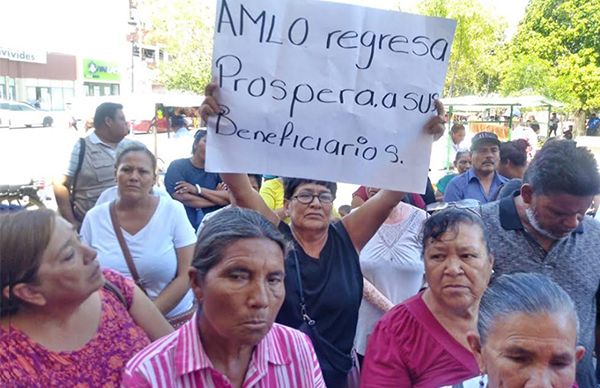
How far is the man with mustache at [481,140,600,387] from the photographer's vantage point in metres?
2.31

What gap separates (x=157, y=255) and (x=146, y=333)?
1.09 meters

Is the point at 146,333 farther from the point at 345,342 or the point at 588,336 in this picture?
the point at 588,336

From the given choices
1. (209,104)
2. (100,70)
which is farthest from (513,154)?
(100,70)

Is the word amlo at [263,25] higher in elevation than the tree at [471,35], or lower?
lower

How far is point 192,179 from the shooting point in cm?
521

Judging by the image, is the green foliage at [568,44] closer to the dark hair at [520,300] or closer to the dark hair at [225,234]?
the dark hair at [520,300]

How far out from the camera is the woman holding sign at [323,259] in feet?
8.14

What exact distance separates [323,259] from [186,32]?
27.9 m

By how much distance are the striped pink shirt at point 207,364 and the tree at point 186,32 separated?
85.4 feet

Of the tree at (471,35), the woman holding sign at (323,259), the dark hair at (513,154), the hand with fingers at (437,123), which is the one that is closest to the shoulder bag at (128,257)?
the woman holding sign at (323,259)

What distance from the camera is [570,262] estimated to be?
7.90 ft

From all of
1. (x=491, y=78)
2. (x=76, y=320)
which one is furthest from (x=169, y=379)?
(x=491, y=78)

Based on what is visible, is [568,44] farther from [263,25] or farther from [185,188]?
[263,25]

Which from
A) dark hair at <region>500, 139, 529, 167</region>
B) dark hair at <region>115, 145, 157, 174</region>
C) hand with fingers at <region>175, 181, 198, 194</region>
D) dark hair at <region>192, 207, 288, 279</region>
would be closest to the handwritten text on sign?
dark hair at <region>192, 207, 288, 279</region>
